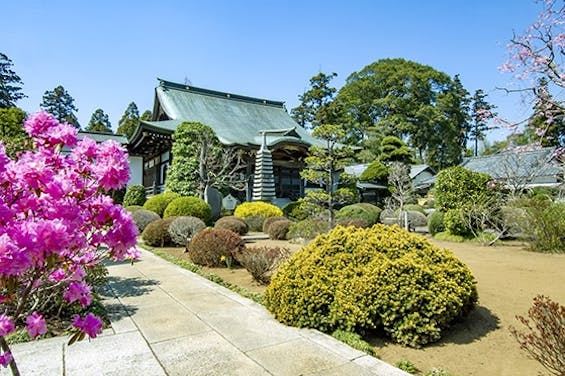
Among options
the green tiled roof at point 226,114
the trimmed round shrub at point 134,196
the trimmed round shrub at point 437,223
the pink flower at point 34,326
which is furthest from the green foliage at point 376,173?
the pink flower at point 34,326

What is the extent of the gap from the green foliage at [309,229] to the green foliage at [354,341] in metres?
7.76

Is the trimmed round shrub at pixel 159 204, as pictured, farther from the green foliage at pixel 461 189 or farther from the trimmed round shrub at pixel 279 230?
the green foliage at pixel 461 189

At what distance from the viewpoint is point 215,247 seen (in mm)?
7863

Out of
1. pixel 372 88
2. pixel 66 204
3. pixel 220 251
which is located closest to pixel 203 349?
pixel 66 204

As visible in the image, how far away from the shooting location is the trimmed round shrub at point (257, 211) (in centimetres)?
1709

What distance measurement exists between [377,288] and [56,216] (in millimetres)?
3191

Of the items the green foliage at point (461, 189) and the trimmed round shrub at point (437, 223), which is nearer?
the green foliage at point (461, 189)

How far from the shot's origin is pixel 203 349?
133 inches

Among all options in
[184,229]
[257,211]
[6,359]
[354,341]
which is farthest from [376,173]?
[6,359]

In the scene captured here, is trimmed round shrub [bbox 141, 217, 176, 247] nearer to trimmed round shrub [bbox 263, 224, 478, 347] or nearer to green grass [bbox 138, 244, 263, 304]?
green grass [bbox 138, 244, 263, 304]

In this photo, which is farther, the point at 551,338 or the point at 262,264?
the point at 262,264

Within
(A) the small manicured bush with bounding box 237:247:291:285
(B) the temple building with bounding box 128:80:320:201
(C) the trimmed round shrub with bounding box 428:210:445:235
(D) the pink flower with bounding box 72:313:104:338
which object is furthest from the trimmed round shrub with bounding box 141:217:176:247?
(C) the trimmed round shrub with bounding box 428:210:445:235

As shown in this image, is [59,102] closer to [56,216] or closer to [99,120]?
[99,120]

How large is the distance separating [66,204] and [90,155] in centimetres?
43
